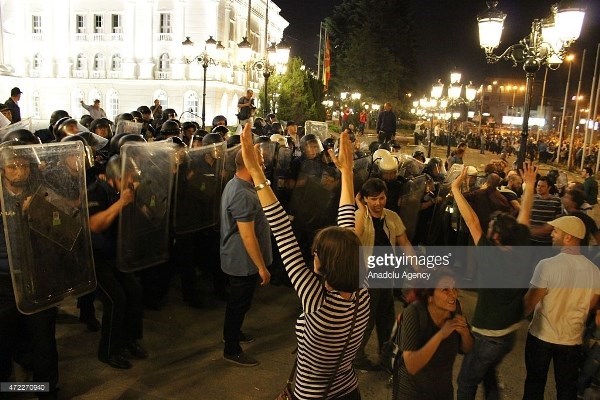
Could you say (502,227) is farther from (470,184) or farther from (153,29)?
(153,29)

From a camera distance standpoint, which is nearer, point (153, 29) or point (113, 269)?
point (113, 269)

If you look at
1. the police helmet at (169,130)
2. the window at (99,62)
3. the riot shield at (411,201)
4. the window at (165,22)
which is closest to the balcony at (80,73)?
the window at (99,62)

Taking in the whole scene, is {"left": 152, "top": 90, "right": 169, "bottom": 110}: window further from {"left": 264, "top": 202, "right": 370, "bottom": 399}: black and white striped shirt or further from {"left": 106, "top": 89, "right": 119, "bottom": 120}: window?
{"left": 264, "top": 202, "right": 370, "bottom": 399}: black and white striped shirt

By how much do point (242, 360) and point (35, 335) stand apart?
5.96 feet

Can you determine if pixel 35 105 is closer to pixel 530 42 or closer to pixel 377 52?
pixel 377 52

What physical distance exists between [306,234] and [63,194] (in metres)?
3.92

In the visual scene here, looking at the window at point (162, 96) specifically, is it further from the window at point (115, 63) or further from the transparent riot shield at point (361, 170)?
the transparent riot shield at point (361, 170)

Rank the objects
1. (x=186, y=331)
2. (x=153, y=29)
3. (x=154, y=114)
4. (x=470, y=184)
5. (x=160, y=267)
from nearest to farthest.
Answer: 1. (x=186, y=331)
2. (x=160, y=267)
3. (x=470, y=184)
4. (x=154, y=114)
5. (x=153, y=29)

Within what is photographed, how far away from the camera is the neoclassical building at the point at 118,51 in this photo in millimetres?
49750

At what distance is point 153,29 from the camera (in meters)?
49.9

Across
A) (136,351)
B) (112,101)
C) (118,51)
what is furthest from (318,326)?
(112,101)

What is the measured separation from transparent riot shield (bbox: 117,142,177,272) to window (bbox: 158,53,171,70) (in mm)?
47784

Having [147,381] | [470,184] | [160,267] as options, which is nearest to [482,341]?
[147,381]

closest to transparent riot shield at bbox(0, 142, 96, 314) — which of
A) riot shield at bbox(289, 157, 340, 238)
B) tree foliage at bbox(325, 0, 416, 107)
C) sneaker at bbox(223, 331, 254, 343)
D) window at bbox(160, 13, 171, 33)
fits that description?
sneaker at bbox(223, 331, 254, 343)
